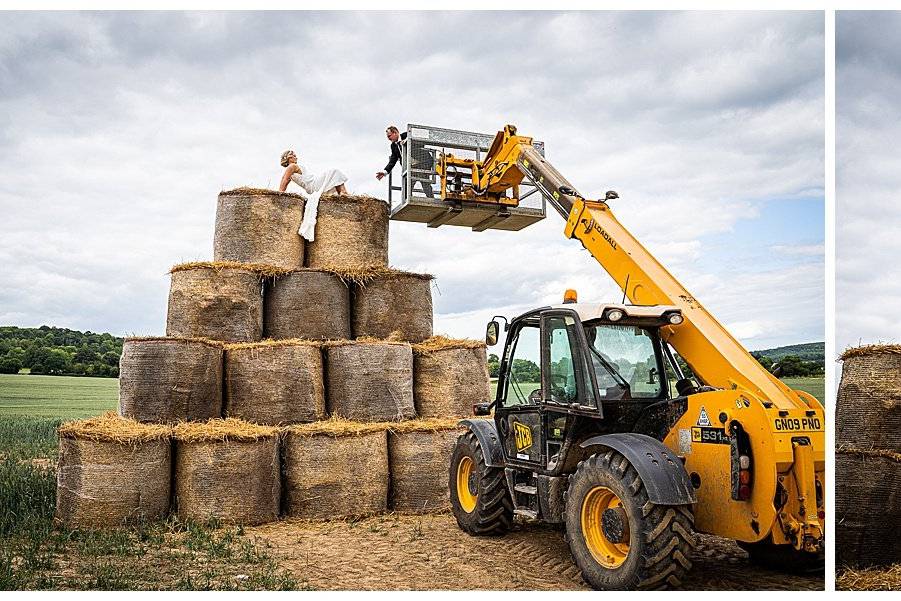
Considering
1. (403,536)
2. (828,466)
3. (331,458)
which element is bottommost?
(403,536)

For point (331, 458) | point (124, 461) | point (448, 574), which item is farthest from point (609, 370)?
point (124, 461)

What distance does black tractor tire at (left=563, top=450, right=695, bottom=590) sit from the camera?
441 cm

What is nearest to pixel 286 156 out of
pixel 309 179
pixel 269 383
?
pixel 309 179

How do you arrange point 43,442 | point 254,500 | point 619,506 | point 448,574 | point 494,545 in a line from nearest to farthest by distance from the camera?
1. point 619,506
2. point 448,574
3. point 494,545
4. point 254,500
5. point 43,442

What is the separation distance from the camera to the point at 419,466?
755cm

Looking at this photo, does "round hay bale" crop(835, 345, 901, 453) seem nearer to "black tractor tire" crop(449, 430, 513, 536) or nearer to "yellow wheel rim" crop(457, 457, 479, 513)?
"black tractor tire" crop(449, 430, 513, 536)

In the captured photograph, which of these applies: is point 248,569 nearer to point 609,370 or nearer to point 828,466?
point 609,370

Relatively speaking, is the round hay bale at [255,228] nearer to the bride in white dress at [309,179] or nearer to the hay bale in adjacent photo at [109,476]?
the bride in white dress at [309,179]

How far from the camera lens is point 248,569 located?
212 inches

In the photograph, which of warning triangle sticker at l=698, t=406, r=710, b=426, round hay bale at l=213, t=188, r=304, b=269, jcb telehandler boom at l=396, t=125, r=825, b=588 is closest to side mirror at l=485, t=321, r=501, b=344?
jcb telehandler boom at l=396, t=125, r=825, b=588

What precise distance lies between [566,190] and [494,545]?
285 centimetres

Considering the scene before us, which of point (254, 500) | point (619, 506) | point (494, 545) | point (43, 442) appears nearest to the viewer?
point (619, 506)

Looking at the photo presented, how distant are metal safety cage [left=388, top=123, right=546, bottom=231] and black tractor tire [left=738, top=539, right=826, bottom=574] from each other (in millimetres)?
4065

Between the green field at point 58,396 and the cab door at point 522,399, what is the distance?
4.39 meters
